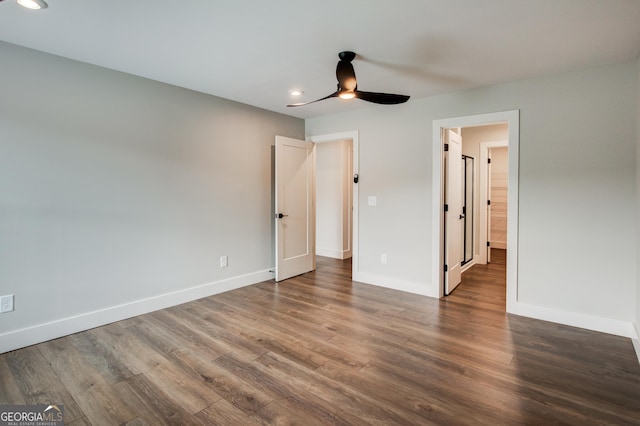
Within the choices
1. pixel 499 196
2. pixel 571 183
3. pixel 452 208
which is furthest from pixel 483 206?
pixel 571 183

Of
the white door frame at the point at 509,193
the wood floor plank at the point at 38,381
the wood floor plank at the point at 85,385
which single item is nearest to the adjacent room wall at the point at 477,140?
the white door frame at the point at 509,193

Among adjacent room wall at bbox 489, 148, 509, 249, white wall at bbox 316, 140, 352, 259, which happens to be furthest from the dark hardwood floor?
adjacent room wall at bbox 489, 148, 509, 249

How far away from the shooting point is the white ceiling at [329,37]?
209 centimetres

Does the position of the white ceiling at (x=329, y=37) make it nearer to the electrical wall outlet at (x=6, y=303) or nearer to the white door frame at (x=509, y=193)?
the white door frame at (x=509, y=193)

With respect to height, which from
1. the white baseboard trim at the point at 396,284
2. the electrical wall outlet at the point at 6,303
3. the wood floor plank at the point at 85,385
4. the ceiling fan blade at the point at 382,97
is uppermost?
the ceiling fan blade at the point at 382,97

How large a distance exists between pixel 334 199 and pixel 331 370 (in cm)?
420

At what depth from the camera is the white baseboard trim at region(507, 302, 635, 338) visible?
2.96 m

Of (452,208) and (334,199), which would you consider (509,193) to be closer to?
(452,208)

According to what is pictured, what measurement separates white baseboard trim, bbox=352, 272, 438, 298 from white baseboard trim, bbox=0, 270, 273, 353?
5.44 ft

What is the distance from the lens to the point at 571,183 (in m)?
3.16

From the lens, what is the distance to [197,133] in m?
3.87

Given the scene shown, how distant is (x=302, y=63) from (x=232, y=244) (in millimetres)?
2438

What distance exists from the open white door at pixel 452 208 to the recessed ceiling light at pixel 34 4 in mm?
3844

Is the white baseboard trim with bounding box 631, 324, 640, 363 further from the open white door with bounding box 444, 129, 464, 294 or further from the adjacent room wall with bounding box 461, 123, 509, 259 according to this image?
the adjacent room wall with bounding box 461, 123, 509, 259
